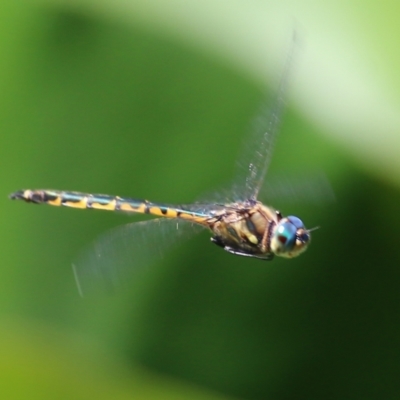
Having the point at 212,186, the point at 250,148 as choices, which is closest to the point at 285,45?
the point at 250,148

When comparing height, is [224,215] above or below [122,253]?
above

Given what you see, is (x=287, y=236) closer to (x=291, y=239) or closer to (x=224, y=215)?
(x=291, y=239)

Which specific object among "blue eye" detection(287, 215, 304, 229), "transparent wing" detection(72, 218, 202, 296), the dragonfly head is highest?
"blue eye" detection(287, 215, 304, 229)

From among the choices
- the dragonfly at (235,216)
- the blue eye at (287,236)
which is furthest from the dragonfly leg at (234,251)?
the blue eye at (287,236)

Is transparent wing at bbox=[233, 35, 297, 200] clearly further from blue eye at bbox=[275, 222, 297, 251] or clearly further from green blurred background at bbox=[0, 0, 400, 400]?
blue eye at bbox=[275, 222, 297, 251]

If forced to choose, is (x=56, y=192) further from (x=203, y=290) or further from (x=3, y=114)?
(x=203, y=290)

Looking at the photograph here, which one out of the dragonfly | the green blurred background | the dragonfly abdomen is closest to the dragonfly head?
the dragonfly

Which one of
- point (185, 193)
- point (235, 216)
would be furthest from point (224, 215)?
point (185, 193)
